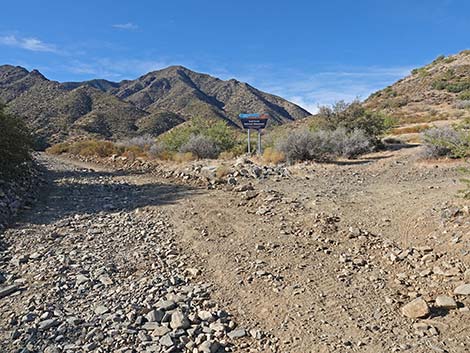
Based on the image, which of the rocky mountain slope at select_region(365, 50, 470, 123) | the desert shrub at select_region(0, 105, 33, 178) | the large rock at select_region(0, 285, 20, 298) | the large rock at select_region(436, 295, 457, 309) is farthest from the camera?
the rocky mountain slope at select_region(365, 50, 470, 123)

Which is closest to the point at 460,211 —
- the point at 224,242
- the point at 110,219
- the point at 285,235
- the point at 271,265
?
the point at 285,235

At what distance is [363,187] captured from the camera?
1002 centimetres

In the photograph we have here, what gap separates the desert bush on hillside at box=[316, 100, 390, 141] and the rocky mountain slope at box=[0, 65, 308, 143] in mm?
15931

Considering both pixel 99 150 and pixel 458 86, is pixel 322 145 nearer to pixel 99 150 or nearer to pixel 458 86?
pixel 99 150

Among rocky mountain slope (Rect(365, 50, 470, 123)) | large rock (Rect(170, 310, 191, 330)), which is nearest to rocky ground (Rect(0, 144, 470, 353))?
large rock (Rect(170, 310, 191, 330))

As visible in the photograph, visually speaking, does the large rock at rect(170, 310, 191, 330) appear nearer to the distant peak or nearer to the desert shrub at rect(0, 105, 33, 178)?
the desert shrub at rect(0, 105, 33, 178)

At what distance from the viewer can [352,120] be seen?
18875 millimetres

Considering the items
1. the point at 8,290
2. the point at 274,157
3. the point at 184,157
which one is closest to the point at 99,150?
the point at 184,157

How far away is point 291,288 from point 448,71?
5596cm

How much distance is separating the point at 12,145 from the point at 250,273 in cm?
1066

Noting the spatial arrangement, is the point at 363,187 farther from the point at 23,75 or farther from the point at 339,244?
the point at 23,75

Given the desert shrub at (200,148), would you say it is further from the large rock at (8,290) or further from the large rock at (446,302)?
the large rock at (446,302)

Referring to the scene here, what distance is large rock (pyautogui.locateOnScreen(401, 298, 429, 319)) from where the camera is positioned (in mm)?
4176

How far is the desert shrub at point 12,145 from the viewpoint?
12.2m
